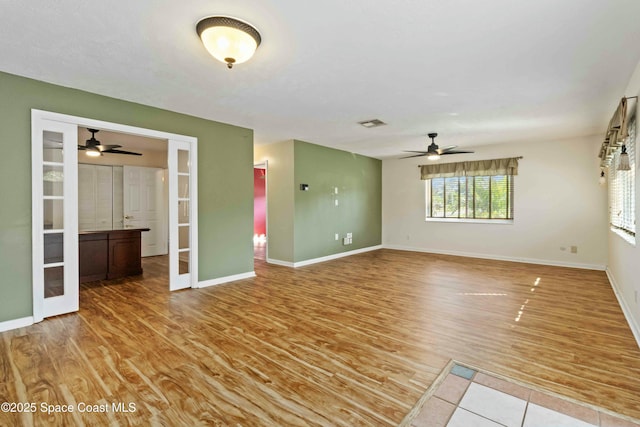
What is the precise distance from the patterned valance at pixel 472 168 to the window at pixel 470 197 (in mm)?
175

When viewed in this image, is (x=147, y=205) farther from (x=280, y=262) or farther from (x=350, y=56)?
(x=350, y=56)

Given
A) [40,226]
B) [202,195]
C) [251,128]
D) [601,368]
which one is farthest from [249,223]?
[601,368]

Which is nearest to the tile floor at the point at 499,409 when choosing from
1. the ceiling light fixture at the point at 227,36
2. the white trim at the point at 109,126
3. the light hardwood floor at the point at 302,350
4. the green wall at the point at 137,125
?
the light hardwood floor at the point at 302,350

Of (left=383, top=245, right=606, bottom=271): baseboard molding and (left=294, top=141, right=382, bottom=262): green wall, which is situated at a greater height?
(left=294, top=141, right=382, bottom=262): green wall

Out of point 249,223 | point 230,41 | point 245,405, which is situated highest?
point 230,41

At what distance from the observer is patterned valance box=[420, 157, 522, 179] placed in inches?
262

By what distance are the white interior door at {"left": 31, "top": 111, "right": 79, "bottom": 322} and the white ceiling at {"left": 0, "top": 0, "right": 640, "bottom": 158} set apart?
1.94 ft

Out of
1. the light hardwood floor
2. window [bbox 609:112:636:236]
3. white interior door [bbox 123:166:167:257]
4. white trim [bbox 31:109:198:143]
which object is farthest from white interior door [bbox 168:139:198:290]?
window [bbox 609:112:636:236]

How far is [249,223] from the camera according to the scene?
17.5 feet

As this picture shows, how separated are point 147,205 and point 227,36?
6.56 metres

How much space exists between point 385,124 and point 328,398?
4.11 m

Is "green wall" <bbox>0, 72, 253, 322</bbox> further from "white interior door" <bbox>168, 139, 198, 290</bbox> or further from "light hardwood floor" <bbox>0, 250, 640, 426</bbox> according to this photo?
"light hardwood floor" <bbox>0, 250, 640, 426</bbox>

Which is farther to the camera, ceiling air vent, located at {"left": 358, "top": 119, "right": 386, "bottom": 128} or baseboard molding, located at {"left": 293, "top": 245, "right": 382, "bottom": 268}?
baseboard molding, located at {"left": 293, "top": 245, "right": 382, "bottom": 268}

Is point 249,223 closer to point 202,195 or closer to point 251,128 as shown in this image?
point 202,195
